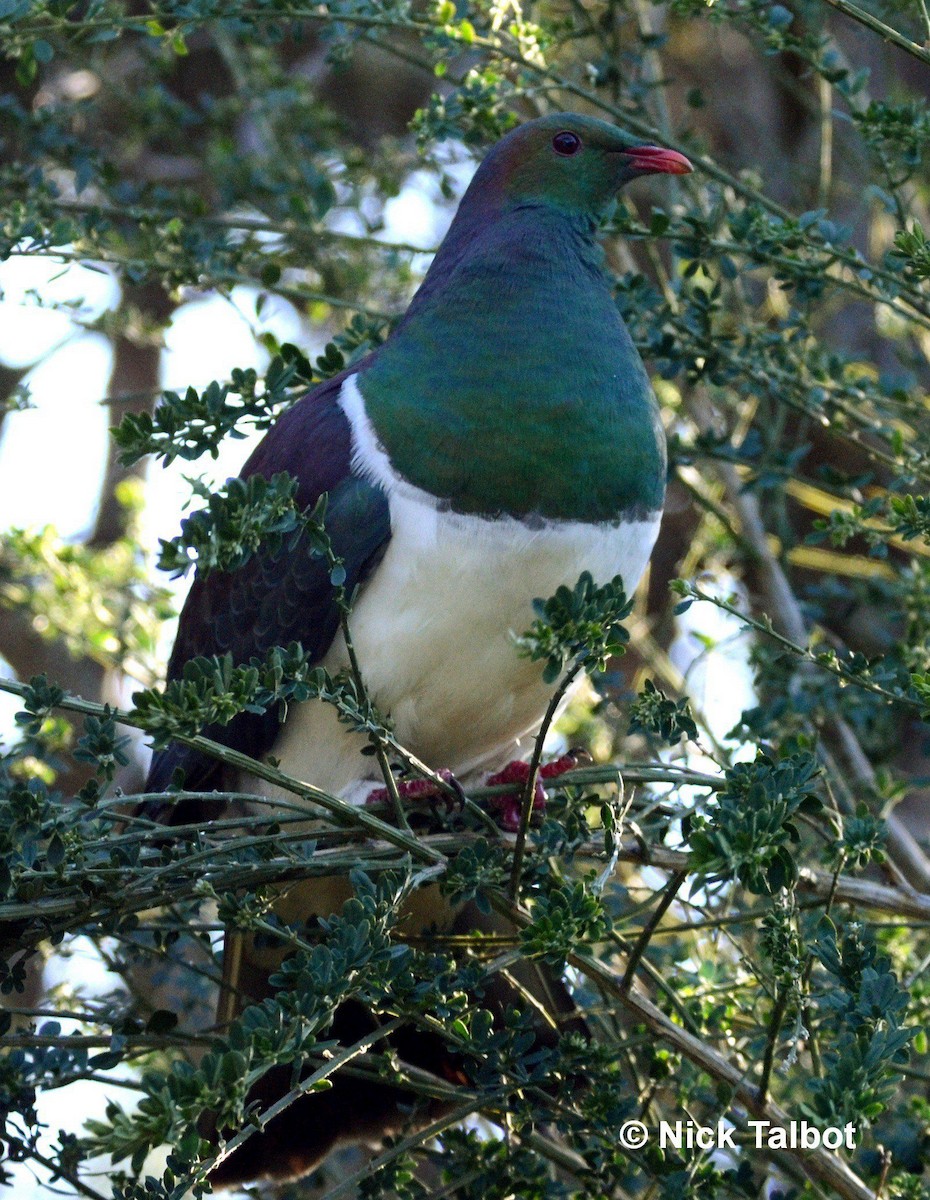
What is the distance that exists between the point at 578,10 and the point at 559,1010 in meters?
1.94

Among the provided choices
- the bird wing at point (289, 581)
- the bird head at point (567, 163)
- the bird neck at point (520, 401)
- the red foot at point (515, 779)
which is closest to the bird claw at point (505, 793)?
the red foot at point (515, 779)

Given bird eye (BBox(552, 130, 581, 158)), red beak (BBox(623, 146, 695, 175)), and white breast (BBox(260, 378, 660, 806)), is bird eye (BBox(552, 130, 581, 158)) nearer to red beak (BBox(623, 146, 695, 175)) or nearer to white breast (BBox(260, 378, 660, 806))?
red beak (BBox(623, 146, 695, 175))

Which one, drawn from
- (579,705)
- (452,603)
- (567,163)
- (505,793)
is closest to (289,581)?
(452,603)

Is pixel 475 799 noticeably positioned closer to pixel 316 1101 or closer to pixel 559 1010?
pixel 559 1010

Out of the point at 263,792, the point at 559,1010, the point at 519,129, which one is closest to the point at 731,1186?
the point at 559,1010

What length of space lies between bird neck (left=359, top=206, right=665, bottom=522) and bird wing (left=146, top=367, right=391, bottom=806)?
0.10 metres

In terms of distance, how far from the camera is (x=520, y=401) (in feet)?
8.57

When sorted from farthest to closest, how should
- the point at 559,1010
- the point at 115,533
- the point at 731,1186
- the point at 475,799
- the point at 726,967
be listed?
the point at 115,533, the point at 726,967, the point at 559,1010, the point at 475,799, the point at 731,1186

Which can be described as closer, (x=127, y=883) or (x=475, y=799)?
(x=127, y=883)

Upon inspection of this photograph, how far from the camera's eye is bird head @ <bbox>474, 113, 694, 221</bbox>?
→ 3.09m

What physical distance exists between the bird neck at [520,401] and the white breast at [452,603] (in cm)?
3

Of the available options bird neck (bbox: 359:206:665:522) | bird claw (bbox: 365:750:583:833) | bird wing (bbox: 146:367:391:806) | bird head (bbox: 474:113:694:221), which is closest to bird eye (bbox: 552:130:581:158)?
bird head (bbox: 474:113:694:221)

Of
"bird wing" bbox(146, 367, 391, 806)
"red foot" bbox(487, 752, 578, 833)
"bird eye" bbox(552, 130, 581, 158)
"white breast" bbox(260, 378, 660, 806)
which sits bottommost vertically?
"red foot" bbox(487, 752, 578, 833)

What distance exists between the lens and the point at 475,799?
2480 mm
